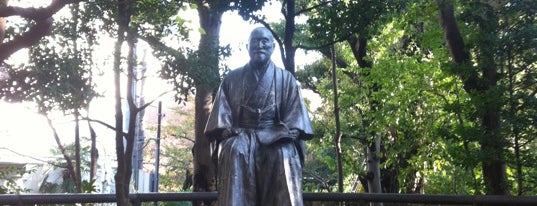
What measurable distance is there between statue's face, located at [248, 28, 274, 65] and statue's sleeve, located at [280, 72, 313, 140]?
0.77 feet

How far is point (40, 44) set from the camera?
641cm

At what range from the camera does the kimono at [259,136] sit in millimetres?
3684

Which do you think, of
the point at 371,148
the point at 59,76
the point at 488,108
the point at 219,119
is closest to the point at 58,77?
the point at 59,76

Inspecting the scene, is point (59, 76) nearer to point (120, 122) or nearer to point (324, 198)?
point (120, 122)

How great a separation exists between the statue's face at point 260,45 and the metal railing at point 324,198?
1899 millimetres

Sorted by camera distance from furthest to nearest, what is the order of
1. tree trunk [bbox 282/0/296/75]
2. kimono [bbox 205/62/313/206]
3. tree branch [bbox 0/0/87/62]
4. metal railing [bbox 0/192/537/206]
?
tree trunk [bbox 282/0/296/75] → tree branch [bbox 0/0/87/62] → metal railing [bbox 0/192/537/206] → kimono [bbox 205/62/313/206]

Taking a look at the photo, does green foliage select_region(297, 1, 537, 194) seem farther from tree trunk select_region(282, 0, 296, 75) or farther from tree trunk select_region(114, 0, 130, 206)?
tree trunk select_region(114, 0, 130, 206)

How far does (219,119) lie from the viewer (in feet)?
12.8

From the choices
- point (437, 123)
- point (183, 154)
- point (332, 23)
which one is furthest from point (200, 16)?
point (183, 154)

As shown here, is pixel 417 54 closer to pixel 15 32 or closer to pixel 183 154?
pixel 15 32

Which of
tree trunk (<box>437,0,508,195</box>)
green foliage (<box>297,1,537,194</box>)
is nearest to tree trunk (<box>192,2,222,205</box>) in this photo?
green foliage (<box>297,1,537,194</box>)

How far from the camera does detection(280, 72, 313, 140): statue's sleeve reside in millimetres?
3914

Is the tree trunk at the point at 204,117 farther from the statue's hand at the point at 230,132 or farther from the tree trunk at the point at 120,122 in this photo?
the statue's hand at the point at 230,132

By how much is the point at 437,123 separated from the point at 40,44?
6.27 m
